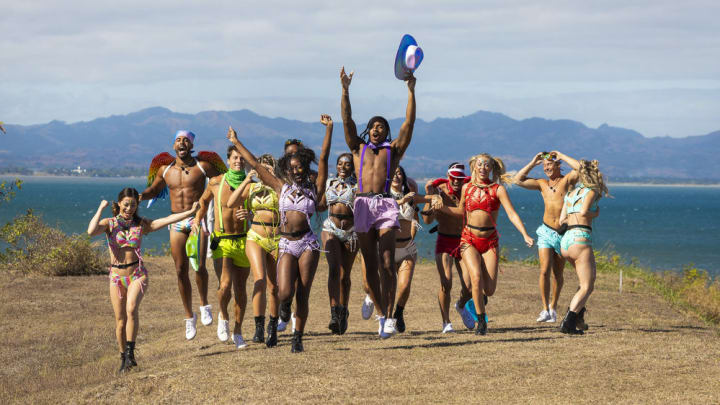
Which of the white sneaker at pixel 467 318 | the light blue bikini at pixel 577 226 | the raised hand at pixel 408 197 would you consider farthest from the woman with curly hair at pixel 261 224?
the light blue bikini at pixel 577 226

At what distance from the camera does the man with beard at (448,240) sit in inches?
452

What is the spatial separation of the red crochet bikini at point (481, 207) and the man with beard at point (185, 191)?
3.20m

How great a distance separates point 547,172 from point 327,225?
3380mm

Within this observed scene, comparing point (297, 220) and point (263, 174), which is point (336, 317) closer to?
point (297, 220)

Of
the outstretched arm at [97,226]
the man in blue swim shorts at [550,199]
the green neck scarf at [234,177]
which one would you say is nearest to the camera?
the outstretched arm at [97,226]

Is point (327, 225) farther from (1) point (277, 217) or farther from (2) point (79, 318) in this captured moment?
(2) point (79, 318)

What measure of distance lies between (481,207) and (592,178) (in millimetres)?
1371

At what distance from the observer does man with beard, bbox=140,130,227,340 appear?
36.3 feet

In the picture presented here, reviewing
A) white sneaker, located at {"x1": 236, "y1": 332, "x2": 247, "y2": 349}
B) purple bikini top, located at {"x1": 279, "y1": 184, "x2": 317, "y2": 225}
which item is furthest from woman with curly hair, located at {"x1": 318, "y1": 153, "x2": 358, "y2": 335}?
white sneaker, located at {"x1": 236, "y1": 332, "x2": 247, "y2": 349}

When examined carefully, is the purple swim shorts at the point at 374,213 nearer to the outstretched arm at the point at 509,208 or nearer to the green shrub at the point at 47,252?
the outstretched arm at the point at 509,208

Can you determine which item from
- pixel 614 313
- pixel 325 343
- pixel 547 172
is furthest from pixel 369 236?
pixel 614 313

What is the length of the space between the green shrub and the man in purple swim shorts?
10.7 metres

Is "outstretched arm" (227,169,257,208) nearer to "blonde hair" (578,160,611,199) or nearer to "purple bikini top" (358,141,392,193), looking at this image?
"purple bikini top" (358,141,392,193)

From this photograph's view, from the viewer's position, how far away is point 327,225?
1064cm
